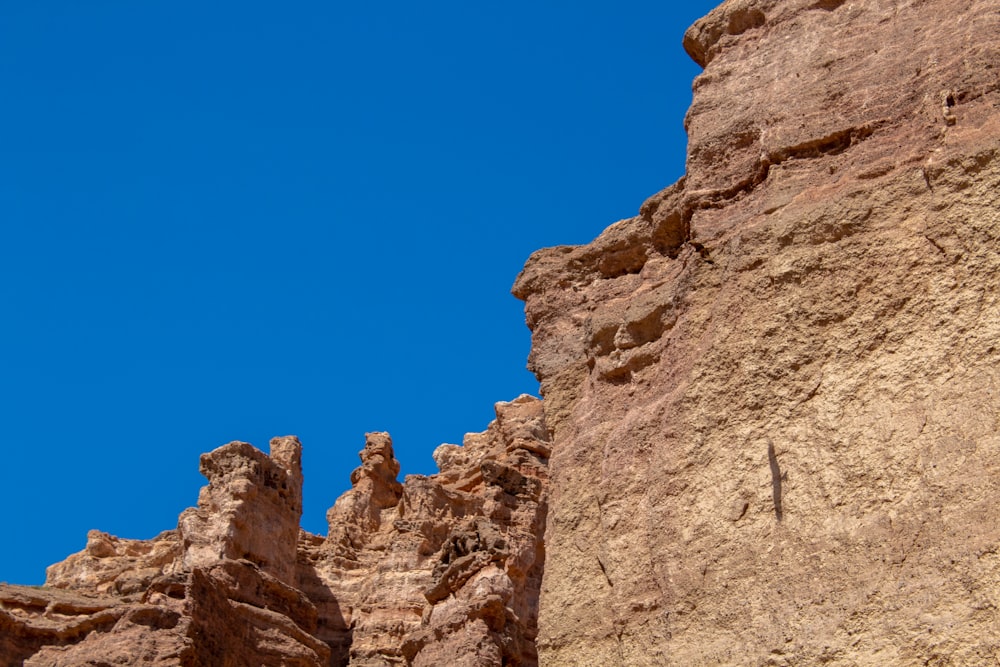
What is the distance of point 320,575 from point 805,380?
20.3 meters

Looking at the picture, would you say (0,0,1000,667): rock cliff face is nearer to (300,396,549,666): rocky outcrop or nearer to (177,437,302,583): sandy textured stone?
(300,396,549,666): rocky outcrop

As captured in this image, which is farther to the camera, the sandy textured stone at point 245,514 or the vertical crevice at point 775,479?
the sandy textured stone at point 245,514

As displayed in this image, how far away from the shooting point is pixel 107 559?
30.0 metres

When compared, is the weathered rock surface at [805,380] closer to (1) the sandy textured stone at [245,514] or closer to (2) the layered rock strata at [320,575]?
(2) the layered rock strata at [320,575]

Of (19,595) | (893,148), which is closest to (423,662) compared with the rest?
(19,595)

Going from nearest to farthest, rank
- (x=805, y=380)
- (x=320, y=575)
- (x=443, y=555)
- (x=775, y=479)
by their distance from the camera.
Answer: (x=775, y=479), (x=805, y=380), (x=443, y=555), (x=320, y=575)

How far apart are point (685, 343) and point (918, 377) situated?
1655mm

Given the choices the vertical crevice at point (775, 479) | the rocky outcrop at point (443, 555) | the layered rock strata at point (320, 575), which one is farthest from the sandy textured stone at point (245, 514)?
the vertical crevice at point (775, 479)

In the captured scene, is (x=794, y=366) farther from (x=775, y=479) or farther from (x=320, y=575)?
(x=320, y=575)

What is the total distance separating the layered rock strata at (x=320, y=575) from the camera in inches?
634

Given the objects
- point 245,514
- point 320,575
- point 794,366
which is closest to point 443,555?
point 245,514

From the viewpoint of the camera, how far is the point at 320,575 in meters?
26.3

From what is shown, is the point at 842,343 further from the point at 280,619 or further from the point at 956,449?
the point at 280,619

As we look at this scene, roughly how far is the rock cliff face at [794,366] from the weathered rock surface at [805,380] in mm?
13
